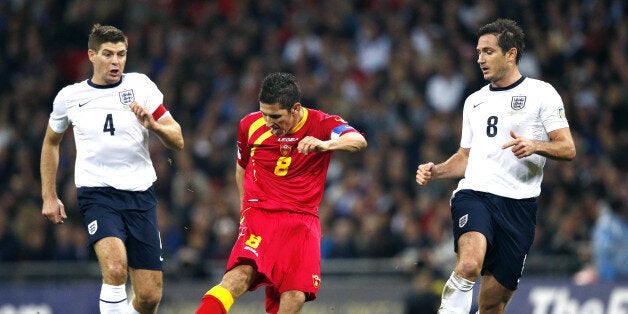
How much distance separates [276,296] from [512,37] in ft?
9.53

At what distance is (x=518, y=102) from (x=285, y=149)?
196 cm

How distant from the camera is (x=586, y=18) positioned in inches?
775

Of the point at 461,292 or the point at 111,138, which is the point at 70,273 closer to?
the point at 111,138

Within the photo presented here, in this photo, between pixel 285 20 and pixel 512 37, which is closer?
pixel 512 37

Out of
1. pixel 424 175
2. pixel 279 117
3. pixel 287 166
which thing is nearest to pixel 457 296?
pixel 424 175

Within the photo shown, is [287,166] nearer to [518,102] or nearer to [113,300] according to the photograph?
[113,300]

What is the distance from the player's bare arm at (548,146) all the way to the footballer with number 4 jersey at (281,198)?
1220 millimetres

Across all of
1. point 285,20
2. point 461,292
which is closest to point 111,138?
point 461,292

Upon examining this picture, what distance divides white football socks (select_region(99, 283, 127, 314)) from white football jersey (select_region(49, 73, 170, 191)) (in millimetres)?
921

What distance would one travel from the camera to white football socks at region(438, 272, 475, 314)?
30.4ft

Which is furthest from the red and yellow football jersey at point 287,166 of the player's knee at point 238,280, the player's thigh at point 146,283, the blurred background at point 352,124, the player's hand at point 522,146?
the blurred background at point 352,124

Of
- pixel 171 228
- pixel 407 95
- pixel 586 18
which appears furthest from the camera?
pixel 586 18

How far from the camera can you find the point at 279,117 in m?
9.22

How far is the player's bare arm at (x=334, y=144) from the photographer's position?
873 cm
